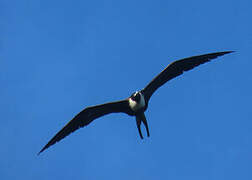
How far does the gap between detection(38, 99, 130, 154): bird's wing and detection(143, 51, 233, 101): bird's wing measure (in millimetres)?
1359

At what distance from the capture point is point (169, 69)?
40.8m

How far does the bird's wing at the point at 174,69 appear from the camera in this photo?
133 ft

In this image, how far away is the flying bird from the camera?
40531 mm

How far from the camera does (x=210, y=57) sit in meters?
40.6

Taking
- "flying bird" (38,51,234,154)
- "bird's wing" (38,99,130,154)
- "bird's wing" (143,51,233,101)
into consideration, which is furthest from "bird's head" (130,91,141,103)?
"bird's wing" (38,99,130,154)

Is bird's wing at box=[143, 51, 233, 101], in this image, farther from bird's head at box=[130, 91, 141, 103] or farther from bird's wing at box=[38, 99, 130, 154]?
bird's wing at box=[38, 99, 130, 154]

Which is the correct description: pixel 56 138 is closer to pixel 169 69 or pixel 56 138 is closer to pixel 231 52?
pixel 169 69

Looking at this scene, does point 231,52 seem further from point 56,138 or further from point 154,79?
point 56,138

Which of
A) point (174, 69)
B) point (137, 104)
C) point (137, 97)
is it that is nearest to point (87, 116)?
point (137, 104)

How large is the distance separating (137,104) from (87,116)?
267 centimetres

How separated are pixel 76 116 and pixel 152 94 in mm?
3817

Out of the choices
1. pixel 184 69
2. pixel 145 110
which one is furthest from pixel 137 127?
pixel 184 69

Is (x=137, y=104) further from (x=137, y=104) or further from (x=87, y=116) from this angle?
(x=87, y=116)

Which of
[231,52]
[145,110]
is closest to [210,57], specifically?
[231,52]
